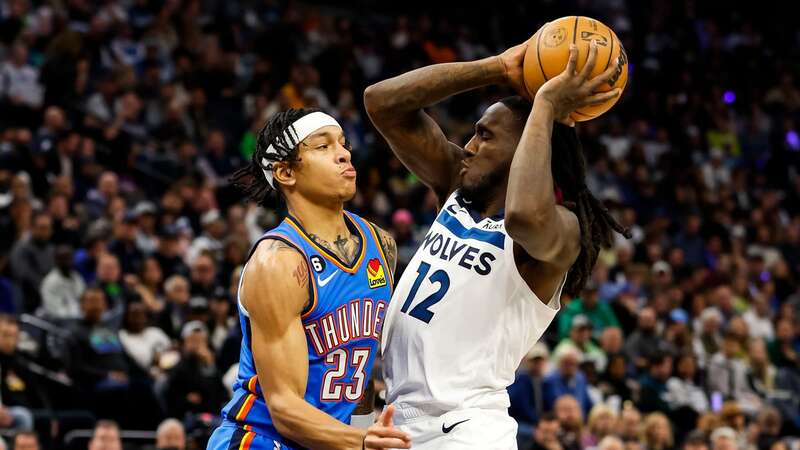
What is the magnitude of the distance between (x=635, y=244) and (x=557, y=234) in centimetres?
1239

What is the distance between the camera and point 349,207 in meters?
13.8

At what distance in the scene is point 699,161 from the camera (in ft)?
63.3

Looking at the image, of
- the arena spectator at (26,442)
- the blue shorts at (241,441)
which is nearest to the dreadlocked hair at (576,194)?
the blue shorts at (241,441)

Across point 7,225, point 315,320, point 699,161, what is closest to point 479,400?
point 315,320

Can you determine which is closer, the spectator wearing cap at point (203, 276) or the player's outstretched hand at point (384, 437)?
the player's outstretched hand at point (384, 437)

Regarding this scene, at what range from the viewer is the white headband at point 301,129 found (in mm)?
4566

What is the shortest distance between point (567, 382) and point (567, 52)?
7599mm

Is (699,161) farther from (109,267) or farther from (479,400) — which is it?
(479,400)

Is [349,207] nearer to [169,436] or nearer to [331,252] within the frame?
[169,436]

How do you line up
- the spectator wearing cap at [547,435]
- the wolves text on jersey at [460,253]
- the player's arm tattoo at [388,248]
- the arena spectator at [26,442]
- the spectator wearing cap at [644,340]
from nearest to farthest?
the wolves text on jersey at [460,253] → the player's arm tattoo at [388,248] → the arena spectator at [26,442] → the spectator wearing cap at [547,435] → the spectator wearing cap at [644,340]

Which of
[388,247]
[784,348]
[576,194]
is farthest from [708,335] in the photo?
[388,247]

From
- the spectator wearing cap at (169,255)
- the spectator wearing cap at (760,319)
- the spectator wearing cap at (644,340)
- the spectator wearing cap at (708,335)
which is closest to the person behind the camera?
the spectator wearing cap at (169,255)

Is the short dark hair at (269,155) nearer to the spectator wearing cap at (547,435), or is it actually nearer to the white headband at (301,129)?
the white headband at (301,129)

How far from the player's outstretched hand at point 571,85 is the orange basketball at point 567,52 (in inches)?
1.3
